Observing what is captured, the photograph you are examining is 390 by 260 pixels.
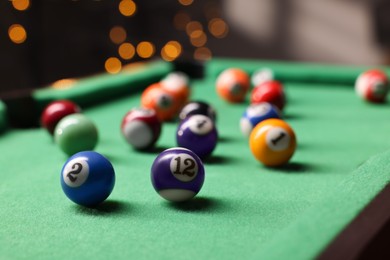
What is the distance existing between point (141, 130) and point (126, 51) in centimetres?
388

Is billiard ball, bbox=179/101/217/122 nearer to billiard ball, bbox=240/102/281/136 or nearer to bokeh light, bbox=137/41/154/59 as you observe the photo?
billiard ball, bbox=240/102/281/136

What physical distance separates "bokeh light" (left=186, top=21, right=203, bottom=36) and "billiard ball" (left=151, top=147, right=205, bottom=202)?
177 inches

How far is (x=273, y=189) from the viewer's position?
1739 millimetres

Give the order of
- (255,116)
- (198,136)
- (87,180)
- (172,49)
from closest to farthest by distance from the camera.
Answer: (87,180) < (198,136) < (255,116) < (172,49)

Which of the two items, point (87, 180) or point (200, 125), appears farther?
point (200, 125)

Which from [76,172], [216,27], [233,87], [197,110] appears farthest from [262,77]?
[216,27]

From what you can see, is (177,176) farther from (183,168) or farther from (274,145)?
(274,145)

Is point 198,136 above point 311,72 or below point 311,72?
above

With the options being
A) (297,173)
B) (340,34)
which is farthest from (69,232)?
(340,34)

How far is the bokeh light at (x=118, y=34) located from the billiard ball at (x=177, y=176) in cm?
442

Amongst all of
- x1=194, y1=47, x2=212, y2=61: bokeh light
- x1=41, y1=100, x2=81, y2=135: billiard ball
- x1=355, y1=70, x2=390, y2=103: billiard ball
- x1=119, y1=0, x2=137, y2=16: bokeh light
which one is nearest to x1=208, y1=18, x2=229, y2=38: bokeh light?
x1=194, y1=47, x2=212, y2=61: bokeh light

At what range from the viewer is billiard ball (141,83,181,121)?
2.67 meters

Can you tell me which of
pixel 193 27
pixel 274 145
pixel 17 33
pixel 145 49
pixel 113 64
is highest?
pixel 274 145

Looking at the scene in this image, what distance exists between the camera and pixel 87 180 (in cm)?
→ 159
